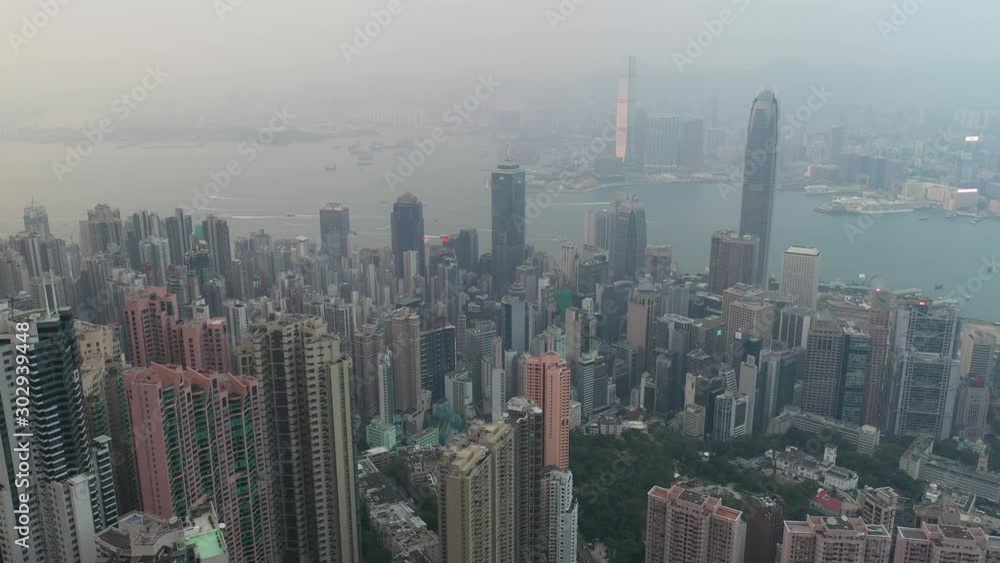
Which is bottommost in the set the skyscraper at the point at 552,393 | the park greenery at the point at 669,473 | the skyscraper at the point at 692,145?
the park greenery at the point at 669,473

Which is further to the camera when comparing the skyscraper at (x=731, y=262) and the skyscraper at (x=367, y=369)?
the skyscraper at (x=731, y=262)

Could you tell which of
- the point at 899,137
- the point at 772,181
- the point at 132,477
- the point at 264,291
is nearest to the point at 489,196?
the point at 264,291

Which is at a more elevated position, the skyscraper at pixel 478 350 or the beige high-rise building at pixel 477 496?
the beige high-rise building at pixel 477 496

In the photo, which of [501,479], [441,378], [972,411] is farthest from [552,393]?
[972,411]

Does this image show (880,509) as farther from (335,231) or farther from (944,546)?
(335,231)

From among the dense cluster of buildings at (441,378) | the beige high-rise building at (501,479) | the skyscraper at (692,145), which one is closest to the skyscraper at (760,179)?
the dense cluster of buildings at (441,378)

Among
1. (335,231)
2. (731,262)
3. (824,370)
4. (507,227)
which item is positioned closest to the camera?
(824,370)

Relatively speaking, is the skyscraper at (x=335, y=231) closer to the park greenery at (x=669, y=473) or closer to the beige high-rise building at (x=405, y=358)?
the beige high-rise building at (x=405, y=358)
